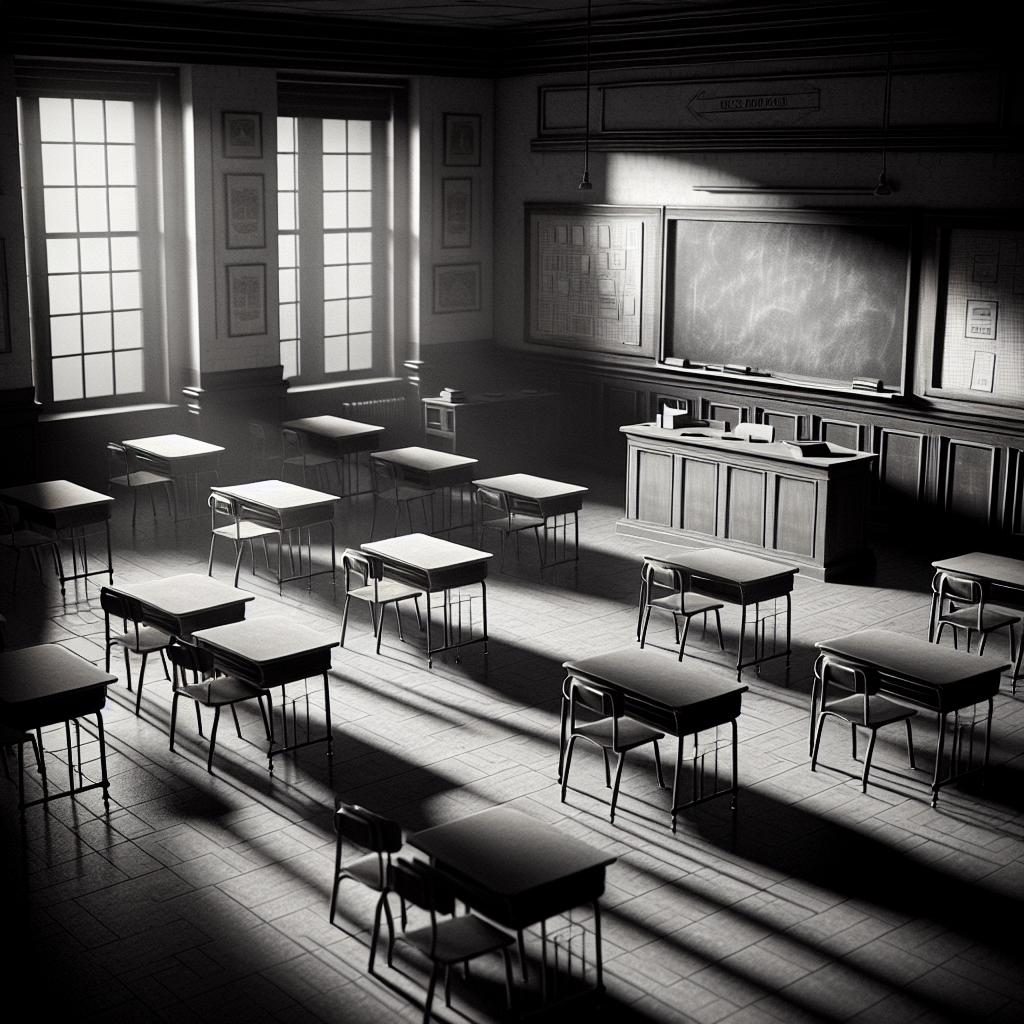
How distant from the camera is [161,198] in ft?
47.7

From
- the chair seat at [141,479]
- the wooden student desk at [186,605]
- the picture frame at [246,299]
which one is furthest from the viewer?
the picture frame at [246,299]

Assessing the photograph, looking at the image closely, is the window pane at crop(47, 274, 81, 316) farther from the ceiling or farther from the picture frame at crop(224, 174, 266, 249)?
the ceiling

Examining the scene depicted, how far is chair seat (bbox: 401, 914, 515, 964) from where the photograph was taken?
540cm

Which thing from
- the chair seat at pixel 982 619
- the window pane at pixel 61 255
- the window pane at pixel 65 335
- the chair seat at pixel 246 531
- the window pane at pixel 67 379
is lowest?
the chair seat at pixel 982 619

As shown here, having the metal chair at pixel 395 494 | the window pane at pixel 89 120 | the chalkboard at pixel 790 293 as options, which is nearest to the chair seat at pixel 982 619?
the chalkboard at pixel 790 293

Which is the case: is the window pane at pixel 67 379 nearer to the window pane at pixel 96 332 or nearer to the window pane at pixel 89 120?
the window pane at pixel 96 332

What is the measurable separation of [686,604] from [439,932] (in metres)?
4.56

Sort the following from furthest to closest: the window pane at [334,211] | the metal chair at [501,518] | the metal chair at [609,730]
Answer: the window pane at [334,211], the metal chair at [501,518], the metal chair at [609,730]

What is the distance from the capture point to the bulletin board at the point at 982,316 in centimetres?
1188

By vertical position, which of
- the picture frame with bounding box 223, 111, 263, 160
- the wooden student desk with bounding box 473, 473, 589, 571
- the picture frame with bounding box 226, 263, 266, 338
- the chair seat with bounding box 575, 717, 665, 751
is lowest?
the chair seat with bounding box 575, 717, 665, 751

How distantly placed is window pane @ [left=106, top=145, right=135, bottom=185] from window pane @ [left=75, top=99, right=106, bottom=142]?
0.20 metres

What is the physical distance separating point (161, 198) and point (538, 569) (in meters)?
6.00

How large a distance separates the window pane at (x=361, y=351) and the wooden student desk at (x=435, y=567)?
6730 millimetres

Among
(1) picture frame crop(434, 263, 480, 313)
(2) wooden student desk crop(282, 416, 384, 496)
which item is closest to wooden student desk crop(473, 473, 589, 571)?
(2) wooden student desk crop(282, 416, 384, 496)
